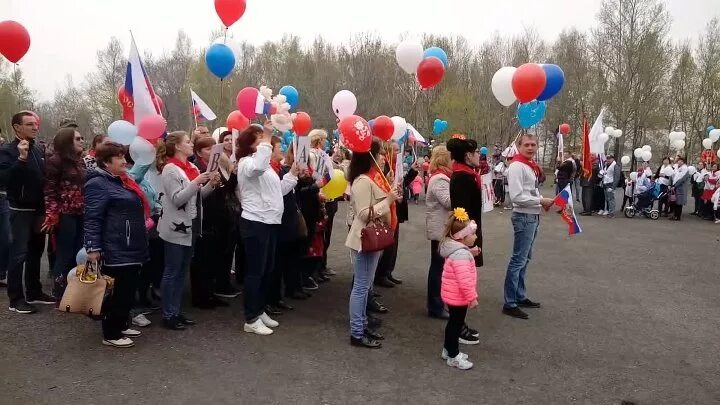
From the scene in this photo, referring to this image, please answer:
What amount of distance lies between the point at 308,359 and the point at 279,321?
995 mm

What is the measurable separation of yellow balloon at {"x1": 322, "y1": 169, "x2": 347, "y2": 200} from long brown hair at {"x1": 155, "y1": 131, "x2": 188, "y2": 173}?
1.75m

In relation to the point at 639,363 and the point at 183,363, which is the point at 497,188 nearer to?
the point at 639,363

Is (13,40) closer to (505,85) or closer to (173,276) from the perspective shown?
(173,276)

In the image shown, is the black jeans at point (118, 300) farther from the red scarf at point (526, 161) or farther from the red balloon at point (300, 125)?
the red scarf at point (526, 161)

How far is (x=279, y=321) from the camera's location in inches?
203

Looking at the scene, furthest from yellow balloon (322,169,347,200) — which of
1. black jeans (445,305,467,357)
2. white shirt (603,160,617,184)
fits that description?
white shirt (603,160,617,184)

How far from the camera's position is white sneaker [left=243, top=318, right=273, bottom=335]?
477 cm

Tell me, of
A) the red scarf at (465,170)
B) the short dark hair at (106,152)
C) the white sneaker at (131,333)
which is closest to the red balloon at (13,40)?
the short dark hair at (106,152)

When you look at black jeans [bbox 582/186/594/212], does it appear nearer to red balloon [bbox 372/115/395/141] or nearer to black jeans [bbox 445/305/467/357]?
red balloon [bbox 372/115/395/141]

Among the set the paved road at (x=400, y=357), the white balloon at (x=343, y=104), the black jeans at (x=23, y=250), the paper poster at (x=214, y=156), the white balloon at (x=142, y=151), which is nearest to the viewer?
the paved road at (x=400, y=357)

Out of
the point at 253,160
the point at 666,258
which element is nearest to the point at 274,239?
the point at 253,160

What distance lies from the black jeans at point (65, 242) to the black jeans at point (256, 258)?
182 cm

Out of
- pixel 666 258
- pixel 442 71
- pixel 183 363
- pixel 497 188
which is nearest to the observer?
pixel 183 363

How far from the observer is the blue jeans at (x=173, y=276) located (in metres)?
4.70
